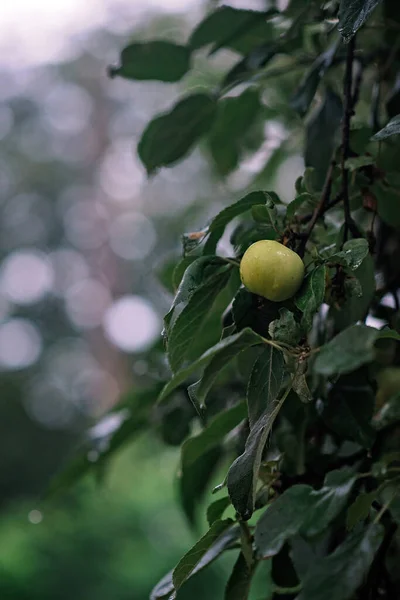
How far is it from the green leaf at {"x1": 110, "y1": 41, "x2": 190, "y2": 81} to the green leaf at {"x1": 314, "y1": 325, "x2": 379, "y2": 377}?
406 millimetres

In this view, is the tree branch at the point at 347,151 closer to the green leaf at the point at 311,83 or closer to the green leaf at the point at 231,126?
the green leaf at the point at 311,83

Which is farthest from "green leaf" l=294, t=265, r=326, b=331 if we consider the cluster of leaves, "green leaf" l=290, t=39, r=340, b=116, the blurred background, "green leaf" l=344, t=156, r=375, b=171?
the blurred background

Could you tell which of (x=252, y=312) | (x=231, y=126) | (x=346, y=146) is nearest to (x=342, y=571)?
(x=252, y=312)

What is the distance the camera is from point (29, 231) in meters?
7.68

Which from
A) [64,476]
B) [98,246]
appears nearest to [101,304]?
[98,246]

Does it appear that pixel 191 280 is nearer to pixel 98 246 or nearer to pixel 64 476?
pixel 64 476

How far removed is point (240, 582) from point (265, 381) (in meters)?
0.13

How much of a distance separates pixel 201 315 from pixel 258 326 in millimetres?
33

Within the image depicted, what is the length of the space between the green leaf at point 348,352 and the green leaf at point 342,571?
10cm

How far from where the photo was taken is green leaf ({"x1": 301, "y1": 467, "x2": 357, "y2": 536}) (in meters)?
0.33

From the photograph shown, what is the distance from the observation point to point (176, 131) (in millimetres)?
593

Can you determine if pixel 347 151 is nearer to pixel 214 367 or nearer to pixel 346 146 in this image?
pixel 346 146

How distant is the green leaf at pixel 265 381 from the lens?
13.4 inches

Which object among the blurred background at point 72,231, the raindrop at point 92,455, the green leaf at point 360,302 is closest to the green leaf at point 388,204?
the green leaf at point 360,302
